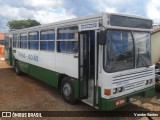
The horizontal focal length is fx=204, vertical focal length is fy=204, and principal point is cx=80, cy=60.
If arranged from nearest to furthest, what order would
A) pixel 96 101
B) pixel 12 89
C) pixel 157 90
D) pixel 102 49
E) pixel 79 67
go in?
pixel 102 49, pixel 96 101, pixel 79 67, pixel 157 90, pixel 12 89

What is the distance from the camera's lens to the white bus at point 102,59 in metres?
5.32

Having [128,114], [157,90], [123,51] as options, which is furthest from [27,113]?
[157,90]

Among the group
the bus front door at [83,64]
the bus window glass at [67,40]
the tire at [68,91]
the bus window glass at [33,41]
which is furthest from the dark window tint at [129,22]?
the bus window glass at [33,41]

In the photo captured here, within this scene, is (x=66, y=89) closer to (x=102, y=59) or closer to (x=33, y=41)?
(x=102, y=59)

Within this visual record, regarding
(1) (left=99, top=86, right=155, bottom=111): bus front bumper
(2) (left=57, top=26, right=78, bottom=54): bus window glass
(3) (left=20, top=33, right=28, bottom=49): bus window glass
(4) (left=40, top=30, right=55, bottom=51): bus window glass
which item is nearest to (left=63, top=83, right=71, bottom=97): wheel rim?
(2) (left=57, top=26, right=78, bottom=54): bus window glass

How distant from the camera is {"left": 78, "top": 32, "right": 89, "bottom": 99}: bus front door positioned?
6.13m

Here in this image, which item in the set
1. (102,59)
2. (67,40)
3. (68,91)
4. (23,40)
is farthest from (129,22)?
(23,40)

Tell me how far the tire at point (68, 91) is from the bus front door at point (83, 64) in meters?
0.55

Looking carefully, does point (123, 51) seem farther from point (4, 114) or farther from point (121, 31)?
point (4, 114)

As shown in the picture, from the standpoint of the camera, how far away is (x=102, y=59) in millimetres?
5316

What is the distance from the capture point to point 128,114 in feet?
20.5

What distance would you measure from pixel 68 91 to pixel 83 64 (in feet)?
4.34

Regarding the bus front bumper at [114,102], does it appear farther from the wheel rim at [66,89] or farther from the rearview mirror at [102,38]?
the wheel rim at [66,89]

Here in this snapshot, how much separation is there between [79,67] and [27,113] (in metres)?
2.20
